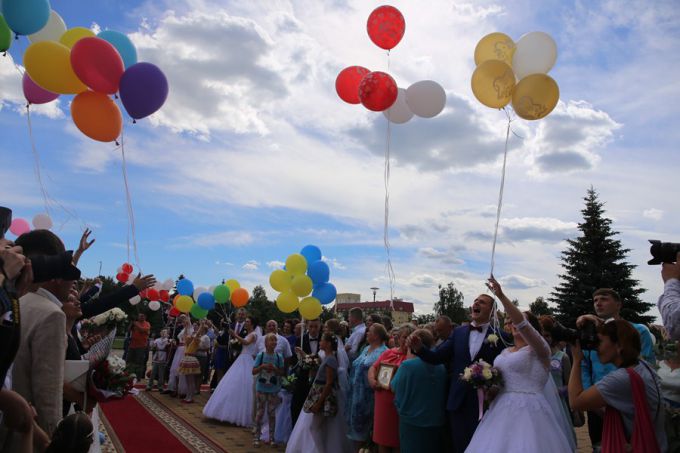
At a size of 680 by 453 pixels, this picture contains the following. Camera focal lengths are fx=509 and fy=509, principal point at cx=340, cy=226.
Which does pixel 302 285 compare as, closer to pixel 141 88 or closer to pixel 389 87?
pixel 389 87

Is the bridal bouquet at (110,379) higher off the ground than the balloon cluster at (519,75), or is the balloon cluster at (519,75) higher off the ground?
the balloon cluster at (519,75)

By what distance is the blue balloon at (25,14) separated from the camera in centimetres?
475

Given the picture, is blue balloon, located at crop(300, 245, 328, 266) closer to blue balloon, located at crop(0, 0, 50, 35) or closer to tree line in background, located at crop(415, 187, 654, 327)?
blue balloon, located at crop(0, 0, 50, 35)

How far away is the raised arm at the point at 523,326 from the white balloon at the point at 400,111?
12.4 ft

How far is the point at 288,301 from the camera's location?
29.7ft

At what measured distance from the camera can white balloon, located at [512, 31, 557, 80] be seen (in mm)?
5672

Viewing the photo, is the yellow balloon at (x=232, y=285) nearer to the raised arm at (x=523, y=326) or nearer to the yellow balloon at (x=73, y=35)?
the yellow balloon at (x=73, y=35)

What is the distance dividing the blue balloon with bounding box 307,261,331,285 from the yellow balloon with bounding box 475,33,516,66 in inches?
183

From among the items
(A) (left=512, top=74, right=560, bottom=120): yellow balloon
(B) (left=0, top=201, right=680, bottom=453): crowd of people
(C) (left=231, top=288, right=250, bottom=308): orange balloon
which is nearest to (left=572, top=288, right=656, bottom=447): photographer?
(B) (left=0, top=201, right=680, bottom=453): crowd of people

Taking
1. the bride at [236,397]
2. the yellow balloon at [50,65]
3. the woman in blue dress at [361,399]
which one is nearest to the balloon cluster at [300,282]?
the bride at [236,397]

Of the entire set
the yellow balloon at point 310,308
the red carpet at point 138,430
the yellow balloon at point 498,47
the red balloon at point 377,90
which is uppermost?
the yellow balloon at point 498,47

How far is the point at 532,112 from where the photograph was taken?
548 cm

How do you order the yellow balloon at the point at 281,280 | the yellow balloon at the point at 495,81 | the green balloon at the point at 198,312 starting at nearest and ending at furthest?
the yellow balloon at the point at 495,81 → the yellow balloon at the point at 281,280 → the green balloon at the point at 198,312

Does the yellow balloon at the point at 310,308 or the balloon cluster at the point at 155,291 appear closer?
the yellow balloon at the point at 310,308
